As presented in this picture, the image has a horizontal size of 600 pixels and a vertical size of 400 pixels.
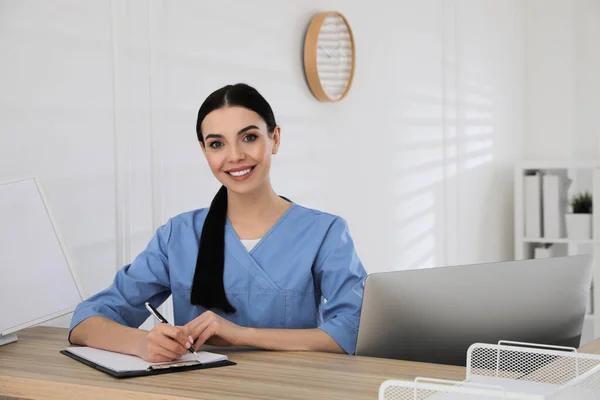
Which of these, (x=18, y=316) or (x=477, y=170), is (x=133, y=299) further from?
(x=477, y=170)

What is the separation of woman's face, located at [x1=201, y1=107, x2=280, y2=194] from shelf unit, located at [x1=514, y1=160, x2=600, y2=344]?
3.01m

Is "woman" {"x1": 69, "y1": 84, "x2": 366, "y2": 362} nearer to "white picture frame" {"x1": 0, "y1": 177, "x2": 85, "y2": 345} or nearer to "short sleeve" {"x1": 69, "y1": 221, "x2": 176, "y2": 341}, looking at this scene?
"short sleeve" {"x1": 69, "y1": 221, "x2": 176, "y2": 341}

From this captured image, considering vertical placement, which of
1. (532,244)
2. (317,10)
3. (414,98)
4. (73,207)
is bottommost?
(532,244)

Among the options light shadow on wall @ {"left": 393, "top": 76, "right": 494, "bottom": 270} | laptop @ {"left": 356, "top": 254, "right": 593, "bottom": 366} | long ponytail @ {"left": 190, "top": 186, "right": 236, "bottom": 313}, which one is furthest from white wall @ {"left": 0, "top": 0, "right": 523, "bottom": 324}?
laptop @ {"left": 356, "top": 254, "right": 593, "bottom": 366}

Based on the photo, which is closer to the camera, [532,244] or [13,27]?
[13,27]

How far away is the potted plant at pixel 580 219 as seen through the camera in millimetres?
4496

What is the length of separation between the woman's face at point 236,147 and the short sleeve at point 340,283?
208 millimetres

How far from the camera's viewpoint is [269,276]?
1814 mm

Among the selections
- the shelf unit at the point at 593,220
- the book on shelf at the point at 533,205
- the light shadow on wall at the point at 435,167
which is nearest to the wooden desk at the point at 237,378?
the light shadow on wall at the point at 435,167

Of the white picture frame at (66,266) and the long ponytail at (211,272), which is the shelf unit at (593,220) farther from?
the white picture frame at (66,266)

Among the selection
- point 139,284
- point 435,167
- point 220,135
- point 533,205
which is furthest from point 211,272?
point 533,205

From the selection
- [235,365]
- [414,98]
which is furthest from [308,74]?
[235,365]

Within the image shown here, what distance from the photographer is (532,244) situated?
4.89 m

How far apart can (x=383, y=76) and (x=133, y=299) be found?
2197 mm
